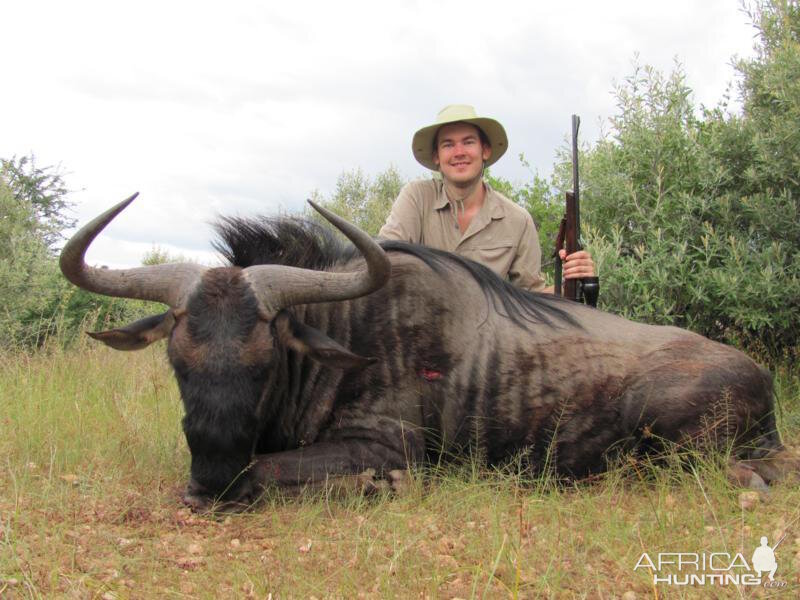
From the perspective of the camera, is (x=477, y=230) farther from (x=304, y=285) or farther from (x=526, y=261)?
(x=304, y=285)

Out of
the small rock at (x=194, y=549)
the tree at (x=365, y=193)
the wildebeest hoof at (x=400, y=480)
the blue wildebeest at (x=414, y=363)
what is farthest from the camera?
the tree at (x=365, y=193)

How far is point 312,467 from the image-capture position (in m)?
3.69

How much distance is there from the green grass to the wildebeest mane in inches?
41.1

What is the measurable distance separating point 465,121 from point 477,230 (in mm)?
901

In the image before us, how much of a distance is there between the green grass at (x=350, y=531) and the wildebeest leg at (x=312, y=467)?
9 centimetres

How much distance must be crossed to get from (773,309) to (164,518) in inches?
220

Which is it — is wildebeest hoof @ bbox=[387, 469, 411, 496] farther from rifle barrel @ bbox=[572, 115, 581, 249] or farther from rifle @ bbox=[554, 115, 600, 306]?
rifle barrel @ bbox=[572, 115, 581, 249]

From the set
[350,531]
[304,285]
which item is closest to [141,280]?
[304,285]

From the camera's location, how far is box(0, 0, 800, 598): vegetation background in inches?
105

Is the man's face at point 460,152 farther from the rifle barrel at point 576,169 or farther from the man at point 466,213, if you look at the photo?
the rifle barrel at point 576,169

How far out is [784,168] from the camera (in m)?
6.59

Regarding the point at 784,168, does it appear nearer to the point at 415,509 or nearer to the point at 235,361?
the point at 415,509

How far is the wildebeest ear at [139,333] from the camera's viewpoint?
12.5 feet

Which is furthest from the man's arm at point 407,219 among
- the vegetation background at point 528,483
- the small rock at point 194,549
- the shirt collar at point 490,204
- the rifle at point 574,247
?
the small rock at point 194,549
